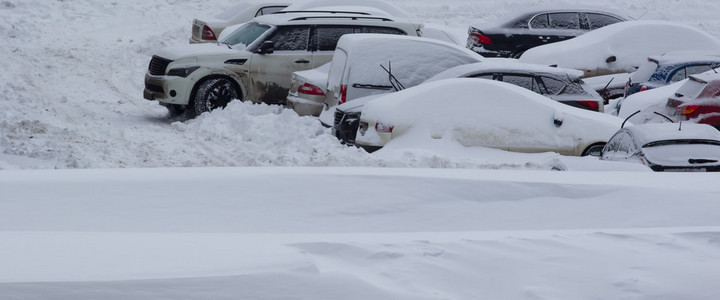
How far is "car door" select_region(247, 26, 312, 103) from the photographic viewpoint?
13.7 m

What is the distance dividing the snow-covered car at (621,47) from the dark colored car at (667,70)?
172 cm

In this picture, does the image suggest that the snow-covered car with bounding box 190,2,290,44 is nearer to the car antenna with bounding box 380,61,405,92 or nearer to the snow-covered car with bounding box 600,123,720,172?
the car antenna with bounding box 380,61,405,92

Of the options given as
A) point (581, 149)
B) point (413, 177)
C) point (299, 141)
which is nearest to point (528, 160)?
point (581, 149)

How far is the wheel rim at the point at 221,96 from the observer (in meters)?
13.4

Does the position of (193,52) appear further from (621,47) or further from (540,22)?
(540,22)

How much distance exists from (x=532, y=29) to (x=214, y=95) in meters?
7.23

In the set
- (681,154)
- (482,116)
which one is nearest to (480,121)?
(482,116)

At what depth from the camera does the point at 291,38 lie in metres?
14.0

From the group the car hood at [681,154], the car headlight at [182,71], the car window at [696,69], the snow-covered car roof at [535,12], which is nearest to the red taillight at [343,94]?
the car headlight at [182,71]

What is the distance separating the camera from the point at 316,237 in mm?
4152

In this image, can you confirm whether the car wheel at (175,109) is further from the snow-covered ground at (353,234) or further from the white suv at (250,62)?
the snow-covered ground at (353,234)

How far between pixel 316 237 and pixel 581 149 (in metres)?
6.87

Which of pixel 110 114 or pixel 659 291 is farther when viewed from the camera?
pixel 110 114

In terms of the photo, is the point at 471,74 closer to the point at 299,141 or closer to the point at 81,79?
the point at 299,141
